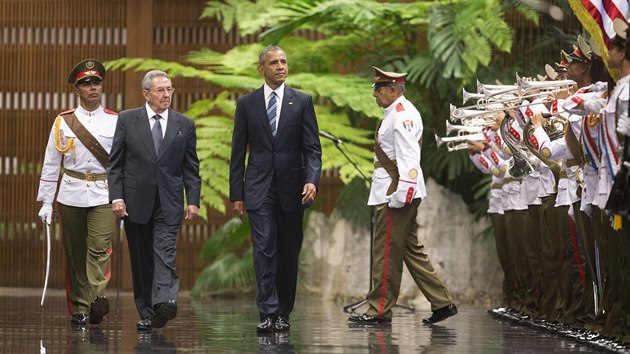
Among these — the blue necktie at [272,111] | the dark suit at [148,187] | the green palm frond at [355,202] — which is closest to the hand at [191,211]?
the dark suit at [148,187]

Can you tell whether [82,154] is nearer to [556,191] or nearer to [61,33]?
[556,191]

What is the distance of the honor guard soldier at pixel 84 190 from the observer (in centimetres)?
1116

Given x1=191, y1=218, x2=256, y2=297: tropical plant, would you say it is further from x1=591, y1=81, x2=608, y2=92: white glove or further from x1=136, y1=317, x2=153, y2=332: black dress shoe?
x1=591, y1=81, x2=608, y2=92: white glove

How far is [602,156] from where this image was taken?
8.51 metres

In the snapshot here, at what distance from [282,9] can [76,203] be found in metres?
6.53

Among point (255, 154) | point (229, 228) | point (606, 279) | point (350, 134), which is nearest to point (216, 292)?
point (229, 228)

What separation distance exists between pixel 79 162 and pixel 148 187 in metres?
1.22

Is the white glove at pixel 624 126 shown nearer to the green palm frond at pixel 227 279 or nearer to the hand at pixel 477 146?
the hand at pixel 477 146

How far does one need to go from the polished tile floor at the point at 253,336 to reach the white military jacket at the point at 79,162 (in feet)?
3.45

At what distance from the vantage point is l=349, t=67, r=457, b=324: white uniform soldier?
11367 mm

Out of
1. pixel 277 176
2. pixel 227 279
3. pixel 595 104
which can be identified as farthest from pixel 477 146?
pixel 227 279

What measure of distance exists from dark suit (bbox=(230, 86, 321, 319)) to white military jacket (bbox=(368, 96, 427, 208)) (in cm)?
133

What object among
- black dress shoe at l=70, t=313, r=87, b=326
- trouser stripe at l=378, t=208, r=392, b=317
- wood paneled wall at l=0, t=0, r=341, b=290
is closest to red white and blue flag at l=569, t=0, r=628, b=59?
trouser stripe at l=378, t=208, r=392, b=317

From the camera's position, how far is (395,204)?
37.3 feet
